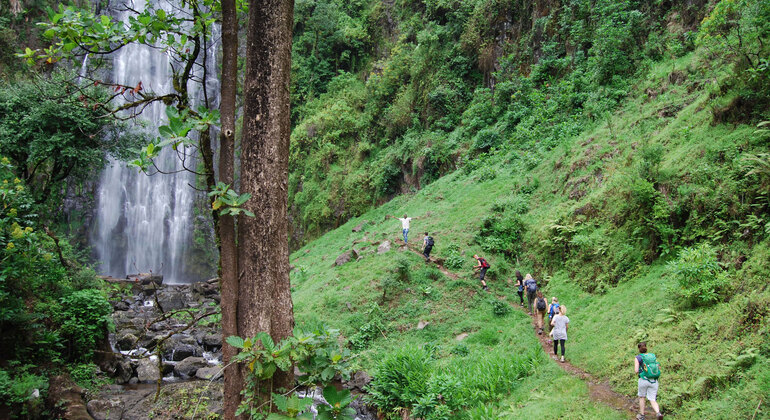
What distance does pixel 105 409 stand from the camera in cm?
922

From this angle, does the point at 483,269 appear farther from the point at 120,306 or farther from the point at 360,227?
the point at 120,306

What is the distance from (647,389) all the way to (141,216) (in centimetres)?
3393

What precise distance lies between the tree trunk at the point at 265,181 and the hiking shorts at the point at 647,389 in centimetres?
527

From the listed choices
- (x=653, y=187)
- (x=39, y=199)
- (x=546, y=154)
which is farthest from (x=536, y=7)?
(x=39, y=199)

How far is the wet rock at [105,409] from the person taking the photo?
8992 mm

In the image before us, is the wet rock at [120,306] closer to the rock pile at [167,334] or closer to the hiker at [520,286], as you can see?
the rock pile at [167,334]

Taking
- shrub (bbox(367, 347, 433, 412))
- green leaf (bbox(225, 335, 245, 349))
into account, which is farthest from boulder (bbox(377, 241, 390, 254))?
green leaf (bbox(225, 335, 245, 349))

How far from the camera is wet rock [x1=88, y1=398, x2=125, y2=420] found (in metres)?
8.99

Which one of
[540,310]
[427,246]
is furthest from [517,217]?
[540,310]

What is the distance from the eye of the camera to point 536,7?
2117 cm

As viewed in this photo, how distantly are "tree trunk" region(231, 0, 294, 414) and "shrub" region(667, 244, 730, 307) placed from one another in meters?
7.00

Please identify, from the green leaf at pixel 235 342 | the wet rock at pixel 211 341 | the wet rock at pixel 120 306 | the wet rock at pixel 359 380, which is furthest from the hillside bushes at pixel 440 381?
the wet rock at pixel 120 306

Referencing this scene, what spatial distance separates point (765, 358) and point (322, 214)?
2258cm

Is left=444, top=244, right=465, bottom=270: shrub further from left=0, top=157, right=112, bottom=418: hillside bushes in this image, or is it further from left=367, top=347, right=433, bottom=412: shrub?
left=0, top=157, right=112, bottom=418: hillside bushes
